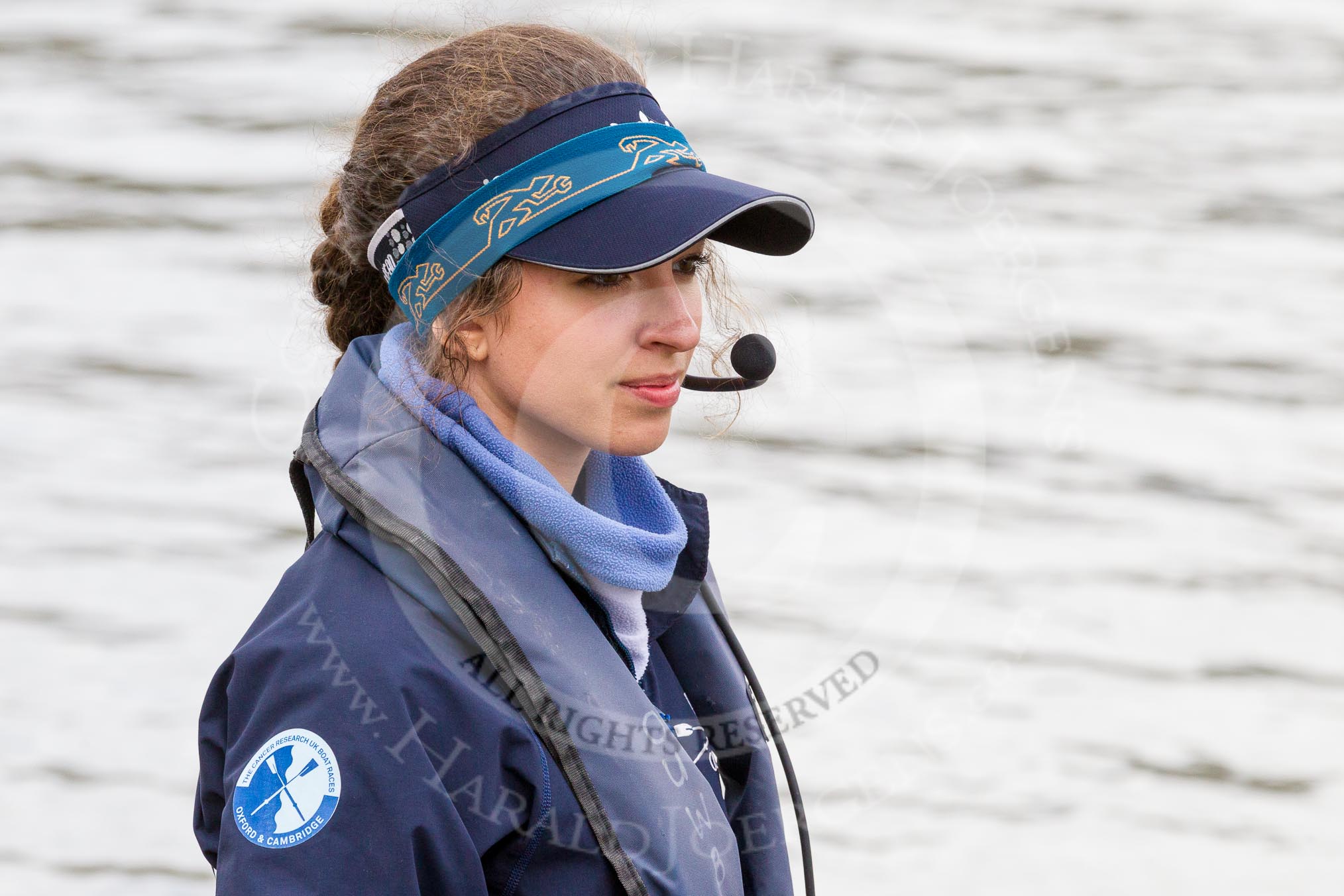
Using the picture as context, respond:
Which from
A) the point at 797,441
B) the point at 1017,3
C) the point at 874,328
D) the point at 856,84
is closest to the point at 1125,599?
the point at 797,441

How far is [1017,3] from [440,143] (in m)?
8.01

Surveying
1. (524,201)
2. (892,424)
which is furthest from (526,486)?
(892,424)

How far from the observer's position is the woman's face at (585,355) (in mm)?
1414

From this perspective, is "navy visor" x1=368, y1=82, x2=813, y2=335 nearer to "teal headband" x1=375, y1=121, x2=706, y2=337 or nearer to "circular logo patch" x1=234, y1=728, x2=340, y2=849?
"teal headband" x1=375, y1=121, x2=706, y2=337

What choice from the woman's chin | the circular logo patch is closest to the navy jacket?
the circular logo patch

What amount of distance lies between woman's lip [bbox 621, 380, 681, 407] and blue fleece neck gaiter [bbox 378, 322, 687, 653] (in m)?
0.12

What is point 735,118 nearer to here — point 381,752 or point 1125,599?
point 1125,599

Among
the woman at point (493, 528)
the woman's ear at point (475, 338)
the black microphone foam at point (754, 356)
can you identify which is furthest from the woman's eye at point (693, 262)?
the woman's ear at point (475, 338)

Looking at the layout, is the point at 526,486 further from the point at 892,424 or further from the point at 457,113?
the point at 892,424

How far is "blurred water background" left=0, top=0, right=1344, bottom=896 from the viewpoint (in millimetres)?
3270

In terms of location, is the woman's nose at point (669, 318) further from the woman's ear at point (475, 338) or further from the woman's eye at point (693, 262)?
the woman's ear at point (475, 338)

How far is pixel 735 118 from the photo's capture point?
6.36 meters

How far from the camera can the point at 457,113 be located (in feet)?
4.66

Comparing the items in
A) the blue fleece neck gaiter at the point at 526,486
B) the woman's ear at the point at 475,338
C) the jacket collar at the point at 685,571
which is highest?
the woman's ear at the point at 475,338
